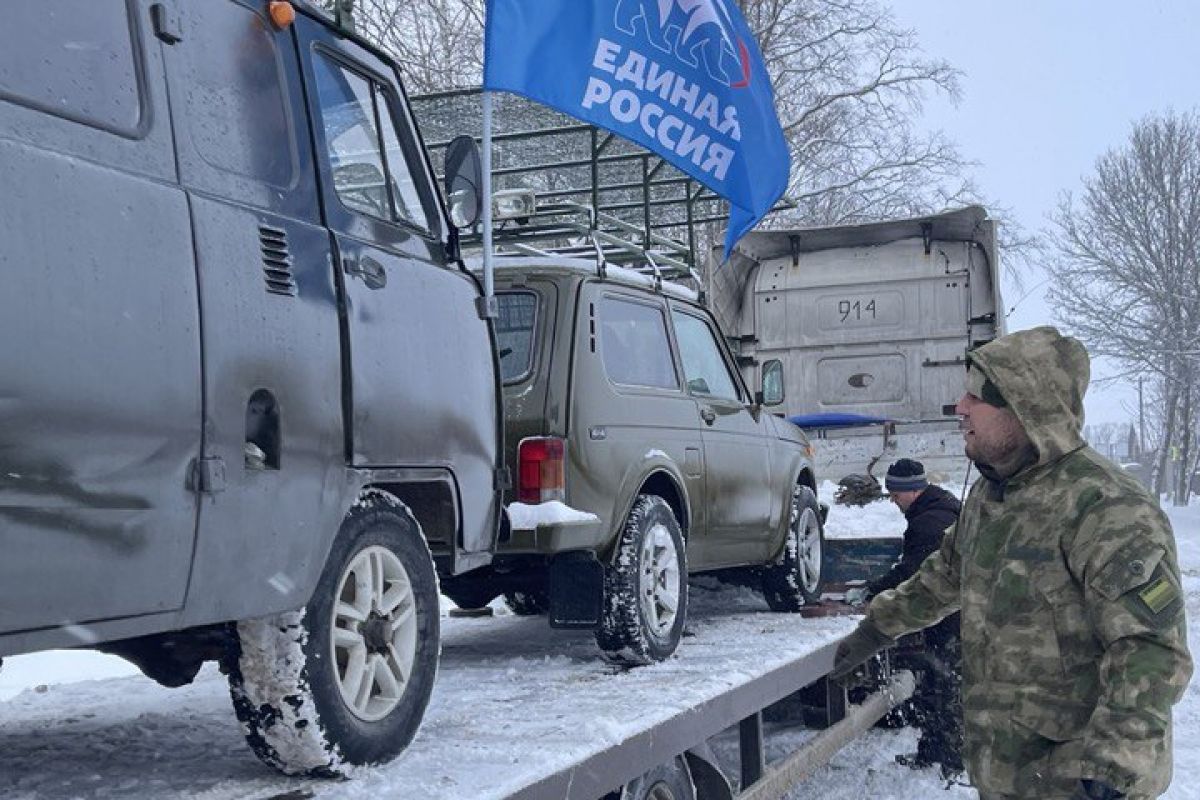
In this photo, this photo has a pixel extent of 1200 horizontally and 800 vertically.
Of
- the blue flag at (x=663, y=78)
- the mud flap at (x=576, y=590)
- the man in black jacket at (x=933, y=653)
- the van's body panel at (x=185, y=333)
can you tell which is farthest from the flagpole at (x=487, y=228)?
the man in black jacket at (x=933, y=653)

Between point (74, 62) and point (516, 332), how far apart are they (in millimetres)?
2782

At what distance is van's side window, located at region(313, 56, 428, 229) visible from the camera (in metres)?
3.81

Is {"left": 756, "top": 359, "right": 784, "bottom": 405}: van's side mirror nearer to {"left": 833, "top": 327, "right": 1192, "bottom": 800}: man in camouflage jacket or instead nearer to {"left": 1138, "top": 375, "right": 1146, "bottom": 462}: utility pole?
{"left": 833, "top": 327, "right": 1192, "bottom": 800}: man in camouflage jacket

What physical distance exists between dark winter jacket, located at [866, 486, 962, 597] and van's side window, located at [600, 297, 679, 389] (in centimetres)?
154

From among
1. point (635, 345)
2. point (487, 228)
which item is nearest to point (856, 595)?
point (635, 345)

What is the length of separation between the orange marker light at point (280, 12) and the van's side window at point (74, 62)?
2.01 feet

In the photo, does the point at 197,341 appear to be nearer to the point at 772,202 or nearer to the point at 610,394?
the point at 610,394


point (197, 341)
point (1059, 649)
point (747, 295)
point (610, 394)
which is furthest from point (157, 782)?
point (747, 295)

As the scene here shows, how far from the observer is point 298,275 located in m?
3.32

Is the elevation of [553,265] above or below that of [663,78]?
below

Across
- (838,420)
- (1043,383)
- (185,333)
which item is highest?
(185,333)

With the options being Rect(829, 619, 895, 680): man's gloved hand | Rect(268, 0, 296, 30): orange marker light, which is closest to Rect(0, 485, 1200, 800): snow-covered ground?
Rect(829, 619, 895, 680): man's gloved hand

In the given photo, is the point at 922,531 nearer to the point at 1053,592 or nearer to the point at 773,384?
the point at 773,384

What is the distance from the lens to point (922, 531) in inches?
265
